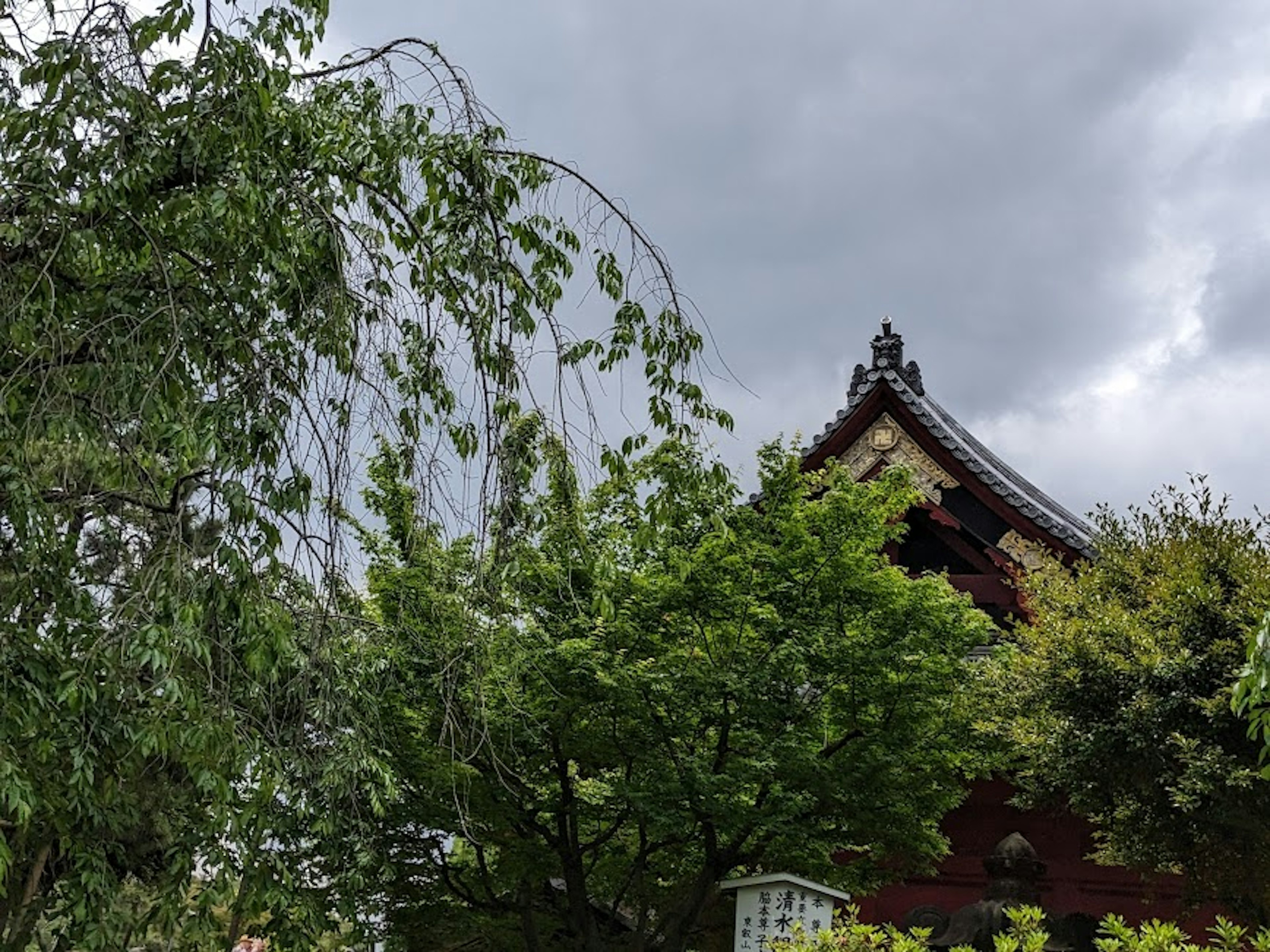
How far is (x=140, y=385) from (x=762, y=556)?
309 inches

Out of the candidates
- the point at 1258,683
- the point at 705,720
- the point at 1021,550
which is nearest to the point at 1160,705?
the point at 705,720

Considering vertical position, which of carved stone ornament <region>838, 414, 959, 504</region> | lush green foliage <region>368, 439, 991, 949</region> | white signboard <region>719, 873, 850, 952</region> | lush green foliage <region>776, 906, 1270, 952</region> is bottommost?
lush green foliage <region>776, 906, 1270, 952</region>

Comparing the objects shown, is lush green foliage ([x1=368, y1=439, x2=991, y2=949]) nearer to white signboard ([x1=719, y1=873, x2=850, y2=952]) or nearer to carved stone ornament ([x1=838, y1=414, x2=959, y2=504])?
white signboard ([x1=719, y1=873, x2=850, y2=952])

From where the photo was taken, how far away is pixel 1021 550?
16266mm

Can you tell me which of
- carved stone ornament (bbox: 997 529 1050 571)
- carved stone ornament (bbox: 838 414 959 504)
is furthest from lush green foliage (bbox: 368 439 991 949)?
carved stone ornament (bbox: 838 414 959 504)

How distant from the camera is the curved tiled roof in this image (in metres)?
16.0

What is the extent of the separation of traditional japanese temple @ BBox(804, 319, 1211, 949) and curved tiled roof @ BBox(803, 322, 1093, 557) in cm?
2

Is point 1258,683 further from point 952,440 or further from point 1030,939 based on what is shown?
point 952,440

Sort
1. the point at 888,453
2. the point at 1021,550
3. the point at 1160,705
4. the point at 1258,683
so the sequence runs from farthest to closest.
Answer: the point at 888,453
the point at 1021,550
the point at 1160,705
the point at 1258,683

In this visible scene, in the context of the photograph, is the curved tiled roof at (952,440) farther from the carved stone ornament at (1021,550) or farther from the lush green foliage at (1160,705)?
the lush green foliage at (1160,705)

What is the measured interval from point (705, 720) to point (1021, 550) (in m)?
6.49

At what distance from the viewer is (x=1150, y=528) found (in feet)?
38.8

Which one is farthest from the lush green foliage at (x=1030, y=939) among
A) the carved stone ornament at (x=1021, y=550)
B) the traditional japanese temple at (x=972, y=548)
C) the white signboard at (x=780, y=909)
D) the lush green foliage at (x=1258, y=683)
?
the carved stone ornament at (x=1021, y=550)

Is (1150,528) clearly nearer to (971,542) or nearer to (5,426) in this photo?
(971,542)
